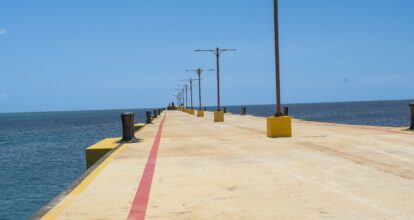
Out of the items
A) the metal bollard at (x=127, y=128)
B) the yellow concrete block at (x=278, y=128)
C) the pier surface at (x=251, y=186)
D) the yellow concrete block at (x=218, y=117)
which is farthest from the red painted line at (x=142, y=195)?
the yellow concrete block at (x=218, y=117)

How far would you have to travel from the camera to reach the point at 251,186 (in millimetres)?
8867

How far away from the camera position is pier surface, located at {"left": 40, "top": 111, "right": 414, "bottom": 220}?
6.92 metres

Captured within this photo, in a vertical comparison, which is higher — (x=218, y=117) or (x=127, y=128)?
(x=127, y=128)

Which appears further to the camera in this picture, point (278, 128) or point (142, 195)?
point (278, 128)

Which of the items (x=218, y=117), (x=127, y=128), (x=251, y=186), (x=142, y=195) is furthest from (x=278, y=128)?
(x=218, y=117)

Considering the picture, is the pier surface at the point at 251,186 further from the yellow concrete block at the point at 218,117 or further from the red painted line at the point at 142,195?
the yellow concrete block at the point at 218,117

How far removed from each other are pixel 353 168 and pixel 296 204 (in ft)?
12.6

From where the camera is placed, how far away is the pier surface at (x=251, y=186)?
6918mm

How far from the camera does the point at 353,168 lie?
10688mm

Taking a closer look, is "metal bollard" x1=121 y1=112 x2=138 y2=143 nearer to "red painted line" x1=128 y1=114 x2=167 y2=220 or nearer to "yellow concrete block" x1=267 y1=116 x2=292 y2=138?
"yellow concrete block" x1=267 y1=116 x2=292 y2=138

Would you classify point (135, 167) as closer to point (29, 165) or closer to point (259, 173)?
point (259, 173)

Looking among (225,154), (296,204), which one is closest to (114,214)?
(296,204)

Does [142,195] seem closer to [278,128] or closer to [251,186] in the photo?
[251,186]

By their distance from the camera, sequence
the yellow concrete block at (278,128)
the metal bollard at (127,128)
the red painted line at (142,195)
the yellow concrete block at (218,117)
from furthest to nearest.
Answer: the yellow concrete block at (218,117) → the yellow concrete block at (278,128) → the metal bollard at (127,128) → the red painted line at (142,195)
